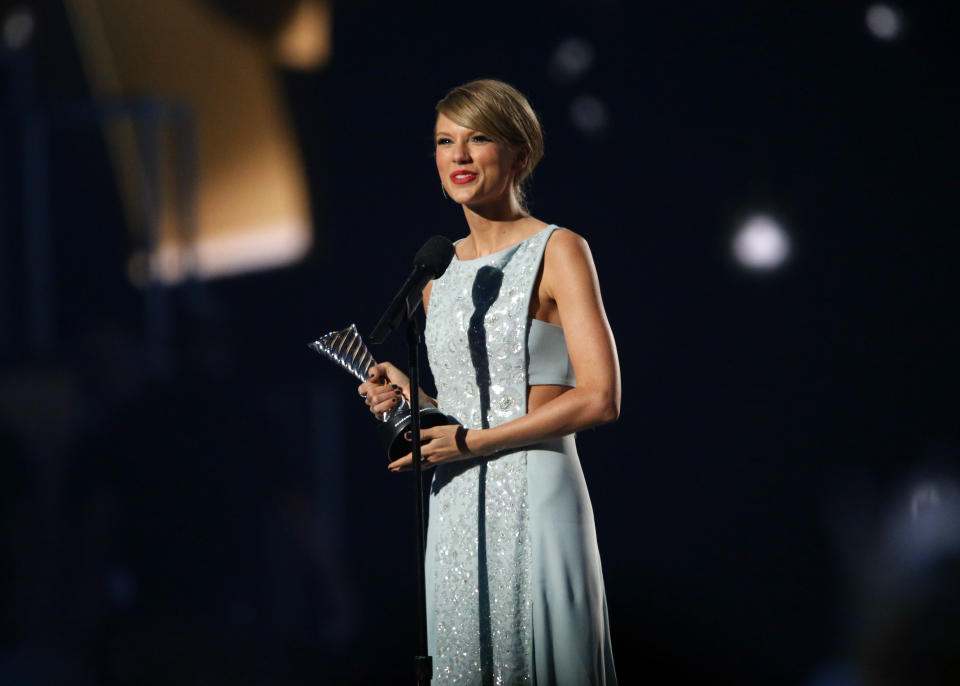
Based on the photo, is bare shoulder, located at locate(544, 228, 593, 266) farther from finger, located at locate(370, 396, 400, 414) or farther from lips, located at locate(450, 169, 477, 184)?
finger, located at locate(370, 396, 400, 414)

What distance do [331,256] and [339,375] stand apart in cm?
39

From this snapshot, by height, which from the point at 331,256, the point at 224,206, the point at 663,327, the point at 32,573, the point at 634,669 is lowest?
the point at 634,669

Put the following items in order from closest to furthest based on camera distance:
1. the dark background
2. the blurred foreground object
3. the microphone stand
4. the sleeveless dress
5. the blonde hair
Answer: the microphone stand → the sleeveless dress → the blonde hair → the dark background → the blurred foreground object

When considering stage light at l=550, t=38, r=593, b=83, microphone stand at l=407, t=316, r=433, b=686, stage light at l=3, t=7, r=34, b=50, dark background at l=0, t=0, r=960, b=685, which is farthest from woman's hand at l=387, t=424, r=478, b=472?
stage light at l=3, t=7, r=34, b=50

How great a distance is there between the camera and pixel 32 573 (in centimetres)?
324

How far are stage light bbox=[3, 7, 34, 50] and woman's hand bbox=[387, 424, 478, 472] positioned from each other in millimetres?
2469

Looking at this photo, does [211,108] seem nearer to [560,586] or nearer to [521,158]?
[521,158]

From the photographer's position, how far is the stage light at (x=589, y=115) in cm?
313

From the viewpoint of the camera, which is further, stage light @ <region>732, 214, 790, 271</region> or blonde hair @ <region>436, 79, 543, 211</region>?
stage light @ <region>732, 214, 790, 271</region>

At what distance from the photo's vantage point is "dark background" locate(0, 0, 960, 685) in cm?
300

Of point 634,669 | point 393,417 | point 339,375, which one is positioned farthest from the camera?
point 339,375

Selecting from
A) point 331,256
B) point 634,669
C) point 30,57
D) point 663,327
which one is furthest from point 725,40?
point 30,57

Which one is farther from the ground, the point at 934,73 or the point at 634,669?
the point at 934,73

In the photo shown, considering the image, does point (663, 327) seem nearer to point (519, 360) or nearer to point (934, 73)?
point (934, 73)
